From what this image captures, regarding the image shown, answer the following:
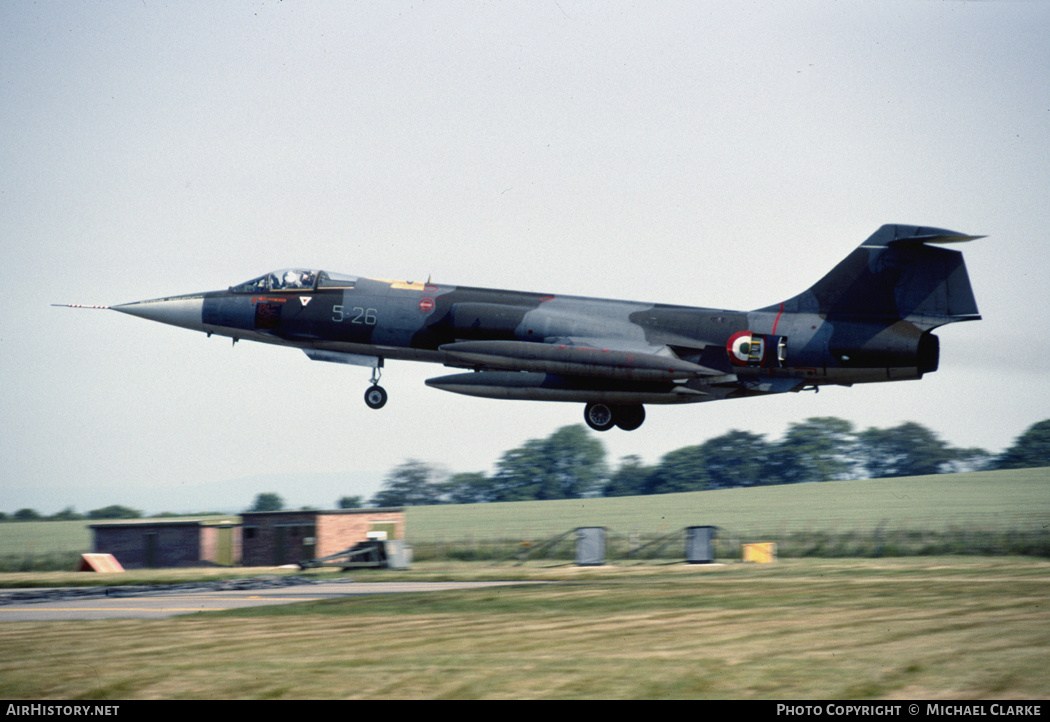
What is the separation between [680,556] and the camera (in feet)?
139

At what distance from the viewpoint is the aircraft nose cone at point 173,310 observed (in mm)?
32094

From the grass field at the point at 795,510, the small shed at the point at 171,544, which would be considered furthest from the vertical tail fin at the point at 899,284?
the small shed at the point at 171,544

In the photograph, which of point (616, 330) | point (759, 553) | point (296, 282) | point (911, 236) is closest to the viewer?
point (911, 236)

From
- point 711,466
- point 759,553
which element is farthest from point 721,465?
point 759,553

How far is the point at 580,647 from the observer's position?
56.8 ft

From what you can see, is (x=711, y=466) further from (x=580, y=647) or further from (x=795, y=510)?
(x=580, y=647)

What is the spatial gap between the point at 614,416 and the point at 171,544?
91.0 feet

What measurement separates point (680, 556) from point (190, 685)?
2937cm

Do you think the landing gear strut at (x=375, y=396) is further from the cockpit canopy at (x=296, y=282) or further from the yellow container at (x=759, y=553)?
the yellow container at (x=759, y=553)

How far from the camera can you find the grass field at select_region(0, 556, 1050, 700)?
47.7ft

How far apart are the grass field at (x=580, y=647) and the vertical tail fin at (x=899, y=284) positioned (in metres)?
6.78

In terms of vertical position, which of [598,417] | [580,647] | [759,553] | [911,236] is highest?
[911,236]

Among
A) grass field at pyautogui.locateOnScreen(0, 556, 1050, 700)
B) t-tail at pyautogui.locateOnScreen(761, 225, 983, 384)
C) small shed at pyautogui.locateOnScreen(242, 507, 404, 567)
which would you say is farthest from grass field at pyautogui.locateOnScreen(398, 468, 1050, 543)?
grass field at pyautogui.locateOnScreen(0, 556, 1050, 700)
